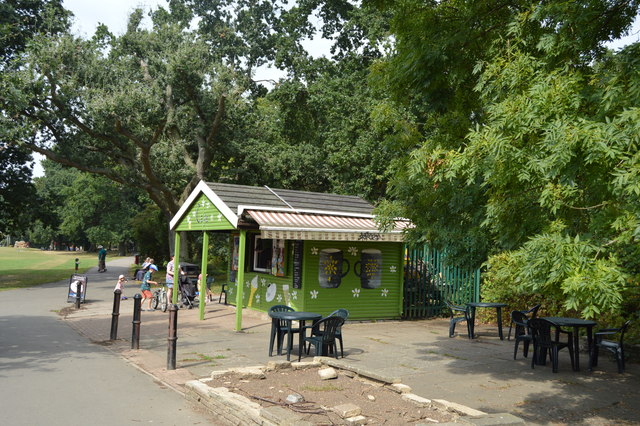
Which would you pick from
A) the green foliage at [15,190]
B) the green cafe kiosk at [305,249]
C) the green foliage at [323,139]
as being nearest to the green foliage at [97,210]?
the green foliage at [15,190]

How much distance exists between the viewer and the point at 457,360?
33.2 ft

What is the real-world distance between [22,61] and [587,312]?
27748 millimetres

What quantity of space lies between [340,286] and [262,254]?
2795 millimetres

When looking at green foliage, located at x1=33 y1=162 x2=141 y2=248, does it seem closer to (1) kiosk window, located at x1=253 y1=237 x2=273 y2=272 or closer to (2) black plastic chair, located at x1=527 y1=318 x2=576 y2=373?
(1) kiosk window, located at x1=253 y1=237 x2=273 y2=272

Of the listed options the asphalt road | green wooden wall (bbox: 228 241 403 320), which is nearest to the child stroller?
green wooden wall (bbox: 228 241 403 320)

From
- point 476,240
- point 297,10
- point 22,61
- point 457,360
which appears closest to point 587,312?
point 476,240

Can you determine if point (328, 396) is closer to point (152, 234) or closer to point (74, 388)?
point (74, 388)

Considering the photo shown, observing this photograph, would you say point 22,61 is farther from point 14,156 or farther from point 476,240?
point 476,240

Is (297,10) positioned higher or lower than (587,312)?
higher

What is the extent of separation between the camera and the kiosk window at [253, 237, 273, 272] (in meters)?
15.9

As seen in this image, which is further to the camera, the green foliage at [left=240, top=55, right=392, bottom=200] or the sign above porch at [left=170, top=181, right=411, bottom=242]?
the green foliage at [left=240, top=55, right=392, bottom=200]

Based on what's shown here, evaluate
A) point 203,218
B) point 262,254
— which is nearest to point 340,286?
point 262,254

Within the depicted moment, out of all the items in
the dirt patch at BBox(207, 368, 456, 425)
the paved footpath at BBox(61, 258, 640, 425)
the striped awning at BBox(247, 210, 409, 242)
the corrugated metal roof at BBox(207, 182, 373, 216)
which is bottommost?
the paved footpath at BBox(61, 258, 640, 425)

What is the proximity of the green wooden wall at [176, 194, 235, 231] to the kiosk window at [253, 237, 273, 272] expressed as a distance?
5.56 ft
